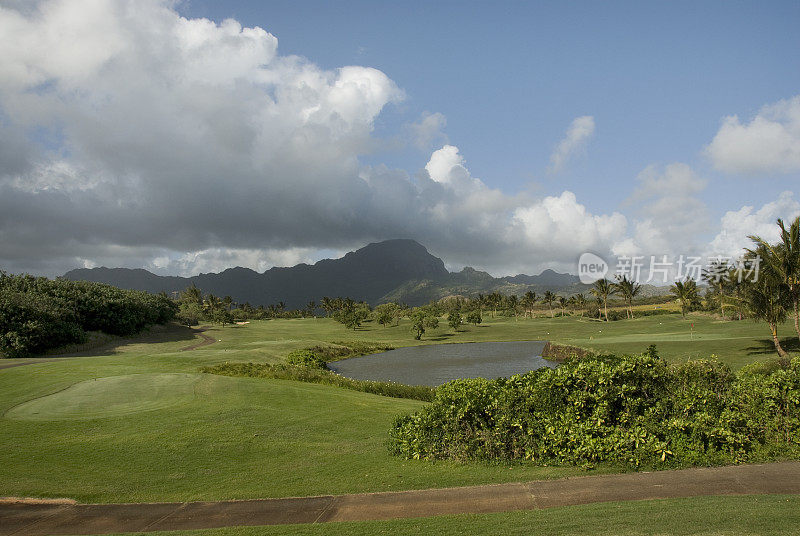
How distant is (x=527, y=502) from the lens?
28.3 ft

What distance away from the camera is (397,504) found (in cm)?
903

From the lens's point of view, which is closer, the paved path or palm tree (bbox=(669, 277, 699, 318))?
the paved path

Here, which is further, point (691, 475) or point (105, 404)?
point (105, 404)

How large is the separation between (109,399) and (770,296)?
38526mm

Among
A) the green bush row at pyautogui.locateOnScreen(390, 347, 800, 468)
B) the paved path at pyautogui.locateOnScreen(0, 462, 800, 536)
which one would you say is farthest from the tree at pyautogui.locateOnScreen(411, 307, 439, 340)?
the paved path at pyautogui.locateOnScreen(0, 462, 800, 536)

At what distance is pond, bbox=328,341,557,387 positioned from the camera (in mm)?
46969

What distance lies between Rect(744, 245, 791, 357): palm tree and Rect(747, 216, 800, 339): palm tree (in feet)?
0.33

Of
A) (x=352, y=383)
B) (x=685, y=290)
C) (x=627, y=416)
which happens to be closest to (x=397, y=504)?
(x=627, y=416)

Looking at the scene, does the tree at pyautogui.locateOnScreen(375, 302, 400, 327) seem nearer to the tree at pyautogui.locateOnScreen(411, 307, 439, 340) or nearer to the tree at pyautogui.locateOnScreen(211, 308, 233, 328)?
the tree at pyautogui.locateOnScreen(411, 307, 439, 340)

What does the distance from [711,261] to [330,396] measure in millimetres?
61733

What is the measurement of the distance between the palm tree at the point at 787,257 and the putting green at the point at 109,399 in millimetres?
34663

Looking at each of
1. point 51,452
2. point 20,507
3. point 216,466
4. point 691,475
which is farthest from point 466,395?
point 51,452

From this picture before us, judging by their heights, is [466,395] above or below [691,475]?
above

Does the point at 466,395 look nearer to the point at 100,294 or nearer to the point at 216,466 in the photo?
the point at 216,466
